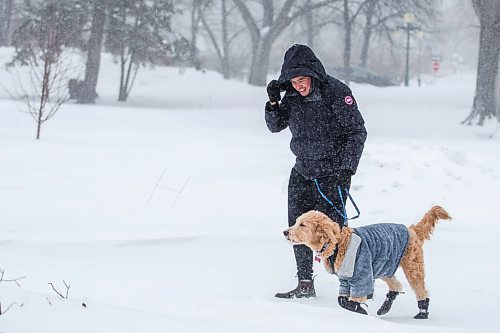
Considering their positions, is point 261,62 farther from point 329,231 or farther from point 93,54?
point 329,231

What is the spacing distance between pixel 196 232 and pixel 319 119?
2.96 metres

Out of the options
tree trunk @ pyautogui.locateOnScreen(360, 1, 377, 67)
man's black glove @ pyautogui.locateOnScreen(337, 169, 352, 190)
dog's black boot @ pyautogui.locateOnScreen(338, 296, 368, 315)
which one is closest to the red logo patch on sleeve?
man's black glove @ pyautogui.locateOnScreen(337, 169, 352, 190)

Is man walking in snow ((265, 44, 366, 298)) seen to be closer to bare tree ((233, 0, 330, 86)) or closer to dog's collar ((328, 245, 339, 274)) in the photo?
dog's collar ((328, 245, 339, 274))

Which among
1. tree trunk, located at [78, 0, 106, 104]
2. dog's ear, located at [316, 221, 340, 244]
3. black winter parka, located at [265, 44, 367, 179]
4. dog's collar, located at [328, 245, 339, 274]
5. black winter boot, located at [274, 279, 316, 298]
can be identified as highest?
tree trunk, located at [78, 0, 106, 104]

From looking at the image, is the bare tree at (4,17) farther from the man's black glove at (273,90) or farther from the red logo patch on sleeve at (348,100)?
the red logo patch on sleeve at (348,100)

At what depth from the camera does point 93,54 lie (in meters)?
24.8

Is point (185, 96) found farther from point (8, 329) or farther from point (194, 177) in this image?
point (8, 329)

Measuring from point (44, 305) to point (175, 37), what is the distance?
2440 cm

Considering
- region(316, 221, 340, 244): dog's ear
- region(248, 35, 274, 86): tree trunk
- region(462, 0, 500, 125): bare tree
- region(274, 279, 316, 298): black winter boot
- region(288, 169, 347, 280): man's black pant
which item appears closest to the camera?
region(316, 221, 340, 244): dog's ear

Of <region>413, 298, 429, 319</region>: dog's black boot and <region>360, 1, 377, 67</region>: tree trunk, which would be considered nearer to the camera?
<region>413, 298, 429, 319</region>: dog's black boot

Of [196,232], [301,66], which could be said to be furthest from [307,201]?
[196,232]

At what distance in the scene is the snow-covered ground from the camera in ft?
13.3

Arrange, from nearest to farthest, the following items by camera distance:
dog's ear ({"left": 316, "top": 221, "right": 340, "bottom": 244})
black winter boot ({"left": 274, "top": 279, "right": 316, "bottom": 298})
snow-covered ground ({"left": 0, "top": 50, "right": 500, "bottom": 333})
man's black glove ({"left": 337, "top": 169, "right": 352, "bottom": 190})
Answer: snow-covered ground ({"left": 0, "top": 50, "right": 500, "bottom": 333})
dog's ear ({"left": 316, "top": 221, "right": 340, "bottom": 244})
man's black glove ({"left": 337, "top": 169, "right": 352, "bottom": 190})
black winter boot ({"left": 274, "top": 279, "right": 316, "bottom": 298})

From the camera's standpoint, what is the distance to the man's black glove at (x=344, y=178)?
199 inches
